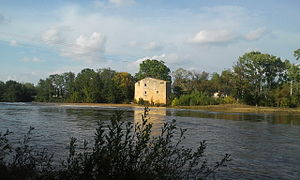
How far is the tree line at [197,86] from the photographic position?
6175cm

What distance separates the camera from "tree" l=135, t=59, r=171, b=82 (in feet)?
321

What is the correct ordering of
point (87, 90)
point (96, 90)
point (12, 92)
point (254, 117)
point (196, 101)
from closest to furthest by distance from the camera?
point (254, 117)
point (196, 101)
point (96, 90)
point (87, 90)
point (12, 92)

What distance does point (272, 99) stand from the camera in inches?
2400

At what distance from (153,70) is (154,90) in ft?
86.4

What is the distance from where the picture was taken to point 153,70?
321ft

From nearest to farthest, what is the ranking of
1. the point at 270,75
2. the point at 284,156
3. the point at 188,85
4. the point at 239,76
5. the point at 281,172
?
the point at 281,172, the point at 284,156, the point at 239,76, the point at 270,75, the point at 188,85

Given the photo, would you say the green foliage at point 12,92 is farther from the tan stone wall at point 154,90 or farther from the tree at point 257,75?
the tree at point 257,75

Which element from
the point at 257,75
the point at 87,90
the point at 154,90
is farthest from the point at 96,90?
the point at 257,75

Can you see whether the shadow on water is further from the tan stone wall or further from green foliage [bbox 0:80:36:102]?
green foliage [bbox 0:80:36:102]

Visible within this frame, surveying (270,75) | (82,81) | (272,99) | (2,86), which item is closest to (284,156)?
(272,99)

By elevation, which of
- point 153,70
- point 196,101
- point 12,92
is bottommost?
point 196,101

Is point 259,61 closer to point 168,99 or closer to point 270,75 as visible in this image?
point 270,75

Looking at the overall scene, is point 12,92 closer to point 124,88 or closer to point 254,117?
point 124,88

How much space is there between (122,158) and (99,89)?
265 ft
